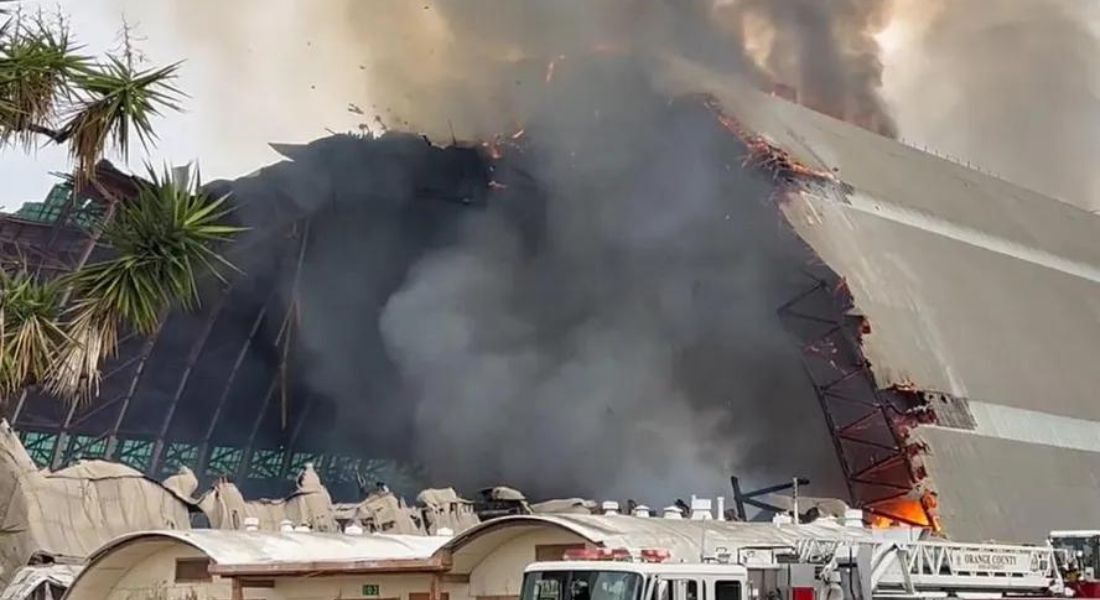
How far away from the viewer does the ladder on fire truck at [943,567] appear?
1432cm

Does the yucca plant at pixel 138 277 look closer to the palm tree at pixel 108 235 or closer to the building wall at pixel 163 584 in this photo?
the palm tree at pixel 108 235

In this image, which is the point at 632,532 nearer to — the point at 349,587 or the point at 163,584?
the point at 349,587

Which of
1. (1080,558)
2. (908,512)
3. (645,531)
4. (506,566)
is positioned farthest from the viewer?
(908,512)

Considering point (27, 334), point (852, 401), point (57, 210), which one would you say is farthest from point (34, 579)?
point (852, 401)

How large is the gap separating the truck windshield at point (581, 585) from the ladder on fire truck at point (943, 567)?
2.86 m

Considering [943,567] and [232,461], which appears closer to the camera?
[943,567]

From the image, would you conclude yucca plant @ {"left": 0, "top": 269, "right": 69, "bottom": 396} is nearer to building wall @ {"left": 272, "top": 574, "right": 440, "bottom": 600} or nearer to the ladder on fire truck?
the ladder on fire truck

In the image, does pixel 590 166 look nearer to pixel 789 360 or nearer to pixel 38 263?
pixel 789 360

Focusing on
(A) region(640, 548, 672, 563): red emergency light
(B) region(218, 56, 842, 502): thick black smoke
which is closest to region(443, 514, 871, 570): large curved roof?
(A) region(640, 548, 672, 563): red emergency light

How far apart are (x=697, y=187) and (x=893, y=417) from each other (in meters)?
8.17

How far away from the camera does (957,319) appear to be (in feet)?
128

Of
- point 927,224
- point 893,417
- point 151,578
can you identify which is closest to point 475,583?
point 151,578

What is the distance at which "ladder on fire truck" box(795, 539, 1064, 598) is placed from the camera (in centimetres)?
1432

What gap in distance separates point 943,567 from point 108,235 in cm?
928
